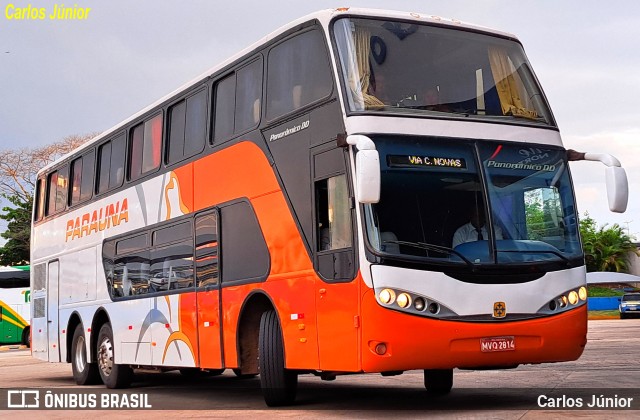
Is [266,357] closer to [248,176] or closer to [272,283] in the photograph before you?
[272,283]

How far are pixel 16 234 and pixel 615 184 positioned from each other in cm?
5683

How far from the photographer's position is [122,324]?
16625mm

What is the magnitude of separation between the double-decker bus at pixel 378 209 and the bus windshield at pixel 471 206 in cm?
2

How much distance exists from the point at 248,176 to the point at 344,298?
285cm

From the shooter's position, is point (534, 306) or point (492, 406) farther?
point (492, 406)

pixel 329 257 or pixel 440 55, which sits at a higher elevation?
pixel 440 55

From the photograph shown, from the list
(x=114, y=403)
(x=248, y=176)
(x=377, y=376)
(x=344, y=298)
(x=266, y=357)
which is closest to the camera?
(x=344, y=298)

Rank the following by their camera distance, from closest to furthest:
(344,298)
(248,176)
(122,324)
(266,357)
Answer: (344,298), (266,357), (248,176), (122,324)

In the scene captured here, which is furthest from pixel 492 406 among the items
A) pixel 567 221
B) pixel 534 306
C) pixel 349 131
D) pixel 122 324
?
pixel 122 324

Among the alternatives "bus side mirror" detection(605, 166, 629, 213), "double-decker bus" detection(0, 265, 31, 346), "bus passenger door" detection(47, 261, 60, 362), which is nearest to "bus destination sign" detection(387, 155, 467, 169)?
"bus side mirror" detection(605, 166, 629, 213)

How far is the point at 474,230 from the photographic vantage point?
10.2m

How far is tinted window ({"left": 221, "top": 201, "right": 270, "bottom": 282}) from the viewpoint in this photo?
12.0m

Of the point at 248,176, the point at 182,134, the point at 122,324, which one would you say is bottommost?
the point at 122,324

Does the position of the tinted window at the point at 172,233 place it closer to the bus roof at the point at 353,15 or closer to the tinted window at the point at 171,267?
the tinted window at the point at 171,267
